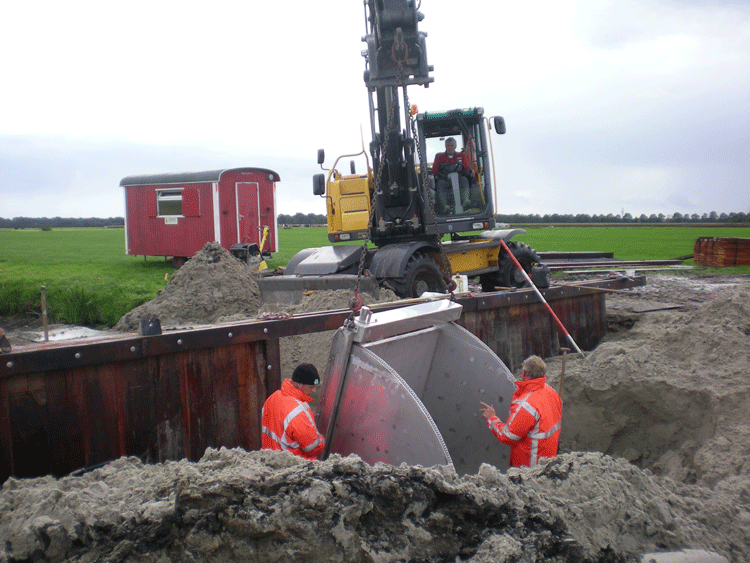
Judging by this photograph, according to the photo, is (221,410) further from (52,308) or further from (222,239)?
(222,239)

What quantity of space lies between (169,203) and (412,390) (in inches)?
727

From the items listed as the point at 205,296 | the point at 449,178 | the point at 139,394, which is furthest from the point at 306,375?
the point at 205,296

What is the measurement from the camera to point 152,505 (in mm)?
2576

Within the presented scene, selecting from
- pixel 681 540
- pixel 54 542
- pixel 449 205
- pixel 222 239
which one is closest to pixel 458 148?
pixel 449 205

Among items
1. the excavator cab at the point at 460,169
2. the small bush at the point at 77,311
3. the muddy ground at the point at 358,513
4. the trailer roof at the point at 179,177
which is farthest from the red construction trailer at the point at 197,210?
the muddy ground at the point at 358,513

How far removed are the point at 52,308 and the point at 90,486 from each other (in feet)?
38.4

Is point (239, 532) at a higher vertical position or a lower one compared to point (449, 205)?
lower

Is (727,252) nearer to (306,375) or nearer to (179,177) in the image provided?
(179,177)

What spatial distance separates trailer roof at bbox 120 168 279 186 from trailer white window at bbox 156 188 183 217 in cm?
38

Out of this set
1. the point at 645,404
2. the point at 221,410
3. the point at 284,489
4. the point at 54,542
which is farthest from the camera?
the point at 645,404

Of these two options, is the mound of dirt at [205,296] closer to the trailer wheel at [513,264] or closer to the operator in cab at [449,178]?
the operator in cab at [449,178]

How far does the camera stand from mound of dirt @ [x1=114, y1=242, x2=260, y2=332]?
10727mm

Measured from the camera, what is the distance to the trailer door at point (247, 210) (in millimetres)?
20078

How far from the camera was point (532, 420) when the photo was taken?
4.24 m
